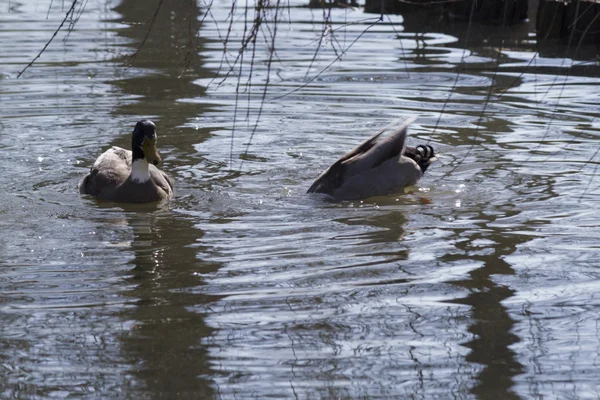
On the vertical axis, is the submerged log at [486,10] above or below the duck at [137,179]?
above

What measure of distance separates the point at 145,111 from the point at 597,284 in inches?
270

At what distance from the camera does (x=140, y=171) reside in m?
8.80

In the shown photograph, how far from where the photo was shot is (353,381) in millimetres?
4957

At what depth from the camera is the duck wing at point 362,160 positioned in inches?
341

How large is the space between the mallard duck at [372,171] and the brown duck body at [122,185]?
1.29m

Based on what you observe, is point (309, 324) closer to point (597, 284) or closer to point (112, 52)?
point (597, 284)

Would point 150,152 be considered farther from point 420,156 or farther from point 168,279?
point 168,279

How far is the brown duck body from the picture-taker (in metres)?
8.73

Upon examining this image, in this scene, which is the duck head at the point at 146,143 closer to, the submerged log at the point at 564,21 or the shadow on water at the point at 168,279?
the shadow on water at the point at 168,279

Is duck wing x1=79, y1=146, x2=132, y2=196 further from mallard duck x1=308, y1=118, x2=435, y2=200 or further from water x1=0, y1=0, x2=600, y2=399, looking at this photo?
mallard duck x1=308, y1=118, x2=435, y2=200

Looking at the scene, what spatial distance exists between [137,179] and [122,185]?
18cm

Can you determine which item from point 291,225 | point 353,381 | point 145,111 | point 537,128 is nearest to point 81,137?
point 145,111

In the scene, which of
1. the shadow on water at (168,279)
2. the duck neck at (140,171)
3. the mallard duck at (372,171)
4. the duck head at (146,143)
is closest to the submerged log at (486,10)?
the shadow on water at (168,279)

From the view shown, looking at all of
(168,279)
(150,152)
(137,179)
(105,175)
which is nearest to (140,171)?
(137,179)
